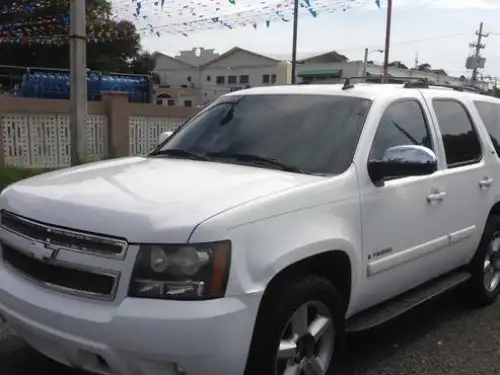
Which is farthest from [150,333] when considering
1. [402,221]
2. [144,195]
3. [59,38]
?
[59,38]

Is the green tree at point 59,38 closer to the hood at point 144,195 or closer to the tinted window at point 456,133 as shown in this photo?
the tinted window at point 456,133

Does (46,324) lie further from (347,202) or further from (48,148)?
(48,148)

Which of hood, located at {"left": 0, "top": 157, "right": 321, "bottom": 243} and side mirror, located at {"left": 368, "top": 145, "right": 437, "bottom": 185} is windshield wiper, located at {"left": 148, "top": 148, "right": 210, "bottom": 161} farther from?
side mirror, located at {"left": 368, "top": 145, "right": 437, "bottom": 185}

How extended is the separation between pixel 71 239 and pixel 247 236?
32.3 inches

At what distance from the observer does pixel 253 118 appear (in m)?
4.27

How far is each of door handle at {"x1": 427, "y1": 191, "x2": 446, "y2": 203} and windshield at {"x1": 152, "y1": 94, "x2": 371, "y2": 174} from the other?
0.75 meters

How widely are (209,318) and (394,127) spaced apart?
6.96ft

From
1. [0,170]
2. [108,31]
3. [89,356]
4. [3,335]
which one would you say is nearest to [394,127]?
[89,356]

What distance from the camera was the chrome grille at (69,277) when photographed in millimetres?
2854

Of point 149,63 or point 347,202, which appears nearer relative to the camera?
point 347,202

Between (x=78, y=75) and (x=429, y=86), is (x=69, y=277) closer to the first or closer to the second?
(x=429, y=86)

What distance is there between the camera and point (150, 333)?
8.93 feet

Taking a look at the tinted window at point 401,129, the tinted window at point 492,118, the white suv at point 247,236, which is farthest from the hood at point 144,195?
the tinted window at point 492,118

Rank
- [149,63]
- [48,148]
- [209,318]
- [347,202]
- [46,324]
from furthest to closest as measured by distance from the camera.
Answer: [149,63] < [48,148] < [347,202] < [46,324] < [209,318]
